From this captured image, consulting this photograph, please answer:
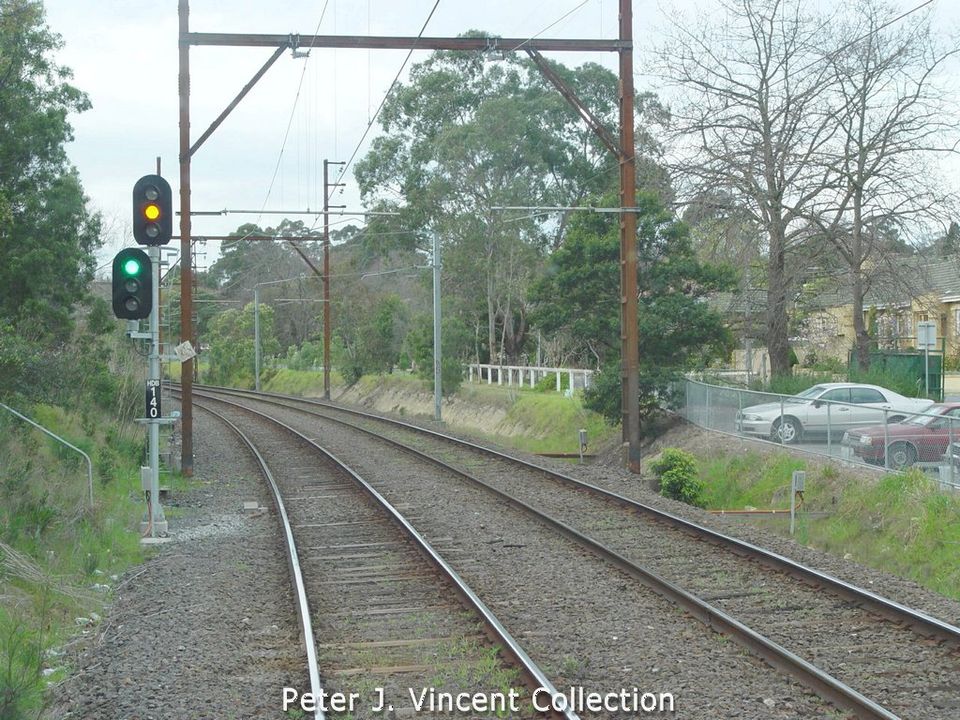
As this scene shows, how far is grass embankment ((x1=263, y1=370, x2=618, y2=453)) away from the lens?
115 feet

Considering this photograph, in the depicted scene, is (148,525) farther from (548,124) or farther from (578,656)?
(548,124)

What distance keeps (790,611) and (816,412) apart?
14223mm

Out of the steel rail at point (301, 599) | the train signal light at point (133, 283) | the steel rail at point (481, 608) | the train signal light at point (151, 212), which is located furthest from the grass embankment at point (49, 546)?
the train signal light at point (151, 212)

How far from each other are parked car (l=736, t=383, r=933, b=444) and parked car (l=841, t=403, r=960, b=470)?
1334mm

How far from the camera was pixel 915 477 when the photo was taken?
16.9 meters

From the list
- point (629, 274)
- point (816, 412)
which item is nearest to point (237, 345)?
point (629, 274)

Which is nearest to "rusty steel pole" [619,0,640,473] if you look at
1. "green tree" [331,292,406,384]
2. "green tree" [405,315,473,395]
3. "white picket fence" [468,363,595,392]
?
"white picket fence" [468,363,595,392]

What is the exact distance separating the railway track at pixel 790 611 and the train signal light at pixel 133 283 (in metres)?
5.99

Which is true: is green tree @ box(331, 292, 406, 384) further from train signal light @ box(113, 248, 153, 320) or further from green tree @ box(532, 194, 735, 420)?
train signal light @ box(113, 248, 153, 320)

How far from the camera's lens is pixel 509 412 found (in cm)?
4062

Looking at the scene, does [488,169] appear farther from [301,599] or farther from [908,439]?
[301,599]

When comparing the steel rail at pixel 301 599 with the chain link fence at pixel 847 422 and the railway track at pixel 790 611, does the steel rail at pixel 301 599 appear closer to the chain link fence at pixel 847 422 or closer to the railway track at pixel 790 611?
the railway track at pixel 790 611

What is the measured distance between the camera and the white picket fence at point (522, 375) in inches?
1555

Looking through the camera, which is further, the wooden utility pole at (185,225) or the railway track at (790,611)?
the wooden utility pole at (185,225)
